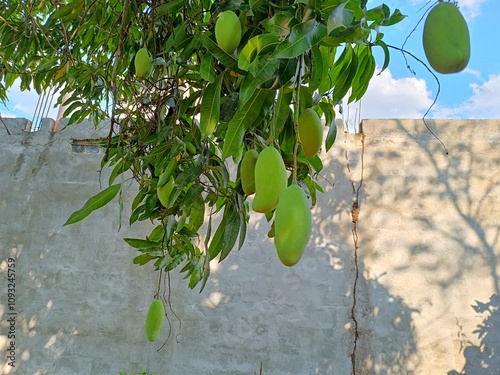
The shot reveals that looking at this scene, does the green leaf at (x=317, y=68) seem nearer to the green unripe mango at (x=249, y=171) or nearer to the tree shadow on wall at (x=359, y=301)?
the green unripe mango at (x=249, y=171)

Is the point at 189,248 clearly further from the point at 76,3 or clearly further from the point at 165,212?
the point at 76,3

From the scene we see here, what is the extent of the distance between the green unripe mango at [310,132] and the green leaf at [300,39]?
4.9 inches

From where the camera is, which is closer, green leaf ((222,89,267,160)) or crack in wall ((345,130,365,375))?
green leaf ((222,89,267,160))

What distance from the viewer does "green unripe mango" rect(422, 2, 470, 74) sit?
0.48m

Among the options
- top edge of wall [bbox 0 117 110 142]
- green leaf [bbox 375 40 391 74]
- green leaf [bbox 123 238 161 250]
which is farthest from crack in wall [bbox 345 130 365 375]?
green leaf [bbox 375 40 391 74]

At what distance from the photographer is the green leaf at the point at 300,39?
A: 0.48 m

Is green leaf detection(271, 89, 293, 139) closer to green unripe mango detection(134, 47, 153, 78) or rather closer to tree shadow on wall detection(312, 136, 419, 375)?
green unripe mango detection(134, 47, 153, 78)

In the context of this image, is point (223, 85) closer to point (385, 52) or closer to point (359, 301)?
point (385, 52)

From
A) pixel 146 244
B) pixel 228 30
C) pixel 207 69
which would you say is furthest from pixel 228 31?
pixel 146 244

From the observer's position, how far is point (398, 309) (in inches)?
104

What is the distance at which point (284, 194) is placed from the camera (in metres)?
0.50

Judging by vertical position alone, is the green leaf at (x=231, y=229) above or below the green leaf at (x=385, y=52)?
below

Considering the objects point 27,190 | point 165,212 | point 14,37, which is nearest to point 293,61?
point 165,212

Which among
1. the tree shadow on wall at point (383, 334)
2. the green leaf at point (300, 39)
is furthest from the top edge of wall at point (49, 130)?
the green leaf at point (300, 39)
